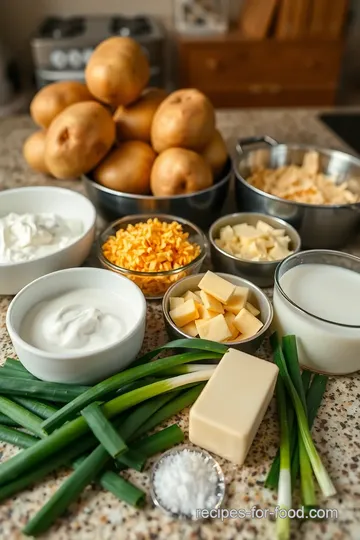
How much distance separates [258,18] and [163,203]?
2021 mm

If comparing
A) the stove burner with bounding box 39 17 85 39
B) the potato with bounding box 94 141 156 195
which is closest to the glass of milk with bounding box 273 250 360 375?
the potato with bounding box 94 141 156 195

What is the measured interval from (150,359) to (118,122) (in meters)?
0.63

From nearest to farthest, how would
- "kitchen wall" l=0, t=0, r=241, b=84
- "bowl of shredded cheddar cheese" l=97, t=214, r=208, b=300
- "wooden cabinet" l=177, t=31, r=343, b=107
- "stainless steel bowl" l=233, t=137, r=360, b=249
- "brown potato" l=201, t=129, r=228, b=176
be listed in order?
"bowl of shredded cheddar cheese" l=97, t=214, r=208, b=300 → "stainless steel bowl" l=233, t=137, r=360, b=249 → "brown potato" l=201, t=129, r=228, b=176 → "wooden cabinet" l=177, t=31, r=343, b=107 → "kitchen wall" l=0, t=0, r=241, b=84

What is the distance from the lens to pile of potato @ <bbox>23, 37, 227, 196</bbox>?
1.09 meters

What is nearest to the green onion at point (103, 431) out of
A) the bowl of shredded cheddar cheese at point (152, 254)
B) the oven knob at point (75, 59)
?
the bowl of shredded cheddar cheese at point (152, 254)

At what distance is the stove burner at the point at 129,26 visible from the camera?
2.53 metres

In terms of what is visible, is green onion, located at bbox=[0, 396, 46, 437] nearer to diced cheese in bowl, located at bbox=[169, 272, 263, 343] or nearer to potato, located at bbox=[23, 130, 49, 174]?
diced cheese in bowl, located at bbox=[169, 272, 263, 343]

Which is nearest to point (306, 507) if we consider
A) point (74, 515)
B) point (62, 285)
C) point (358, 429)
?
point (358, 429)

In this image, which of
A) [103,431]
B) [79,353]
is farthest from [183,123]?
[103,431]

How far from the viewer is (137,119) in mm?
1180

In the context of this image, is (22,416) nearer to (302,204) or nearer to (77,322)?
(77,322)

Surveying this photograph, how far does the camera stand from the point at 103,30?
259 cm

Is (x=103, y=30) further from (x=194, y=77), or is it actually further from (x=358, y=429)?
(x=358, y=429)

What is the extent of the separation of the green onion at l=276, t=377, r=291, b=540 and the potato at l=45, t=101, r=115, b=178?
0.64 metres
